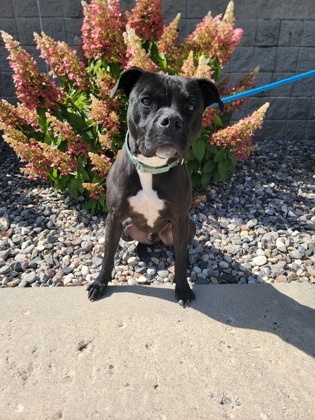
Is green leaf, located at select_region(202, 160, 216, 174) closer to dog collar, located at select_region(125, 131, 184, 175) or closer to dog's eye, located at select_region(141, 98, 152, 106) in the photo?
dog collar, located at select_region(125, 131, 184, 175)

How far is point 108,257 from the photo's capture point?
2.72 m

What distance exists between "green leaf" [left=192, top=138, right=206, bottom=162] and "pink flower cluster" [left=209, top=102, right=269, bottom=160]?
0.42 ft

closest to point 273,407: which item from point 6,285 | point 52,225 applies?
point 6,285

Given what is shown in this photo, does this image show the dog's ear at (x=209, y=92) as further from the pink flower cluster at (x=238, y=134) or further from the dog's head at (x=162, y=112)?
the pink flower cluster at (x=238, y=134)

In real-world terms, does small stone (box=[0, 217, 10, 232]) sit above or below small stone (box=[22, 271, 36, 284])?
above

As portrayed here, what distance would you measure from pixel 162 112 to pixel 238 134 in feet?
5.33

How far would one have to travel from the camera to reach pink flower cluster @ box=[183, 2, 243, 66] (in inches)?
128

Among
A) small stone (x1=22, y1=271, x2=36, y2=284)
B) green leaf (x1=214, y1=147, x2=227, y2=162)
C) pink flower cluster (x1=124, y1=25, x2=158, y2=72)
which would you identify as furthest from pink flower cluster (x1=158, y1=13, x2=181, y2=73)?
small stone (x1=22, y1=271, x2=36, y2=284)

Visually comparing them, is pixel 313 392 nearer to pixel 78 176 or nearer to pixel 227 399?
pixel 227 399

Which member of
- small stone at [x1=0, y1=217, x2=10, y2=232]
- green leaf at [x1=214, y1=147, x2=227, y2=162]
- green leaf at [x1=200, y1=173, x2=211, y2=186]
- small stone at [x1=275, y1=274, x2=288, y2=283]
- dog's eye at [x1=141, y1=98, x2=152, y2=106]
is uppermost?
dog's eye at [x1=141, y1=98, x2=152, y2=106]

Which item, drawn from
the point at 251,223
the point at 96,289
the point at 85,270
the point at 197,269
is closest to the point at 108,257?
the point at 96,289

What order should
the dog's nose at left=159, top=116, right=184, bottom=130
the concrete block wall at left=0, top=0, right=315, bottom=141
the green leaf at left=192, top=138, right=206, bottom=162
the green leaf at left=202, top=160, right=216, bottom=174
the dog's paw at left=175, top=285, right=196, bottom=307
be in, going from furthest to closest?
the concrete block wall at left=0, top=0, right=315, bottom=141 → the green leaf at left=202, top=160, right=216, bottom=174 → the green leaf at left=192, top=138, right=206, bottom=162 → the dog's paw at left=175, top=285, right=196, bottom=307 → the dog's nose at left=159, top=116, right=184, bottom=130

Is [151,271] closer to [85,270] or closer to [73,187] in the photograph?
[85,270]

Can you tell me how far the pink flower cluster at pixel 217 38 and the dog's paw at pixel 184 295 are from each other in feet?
7.20
